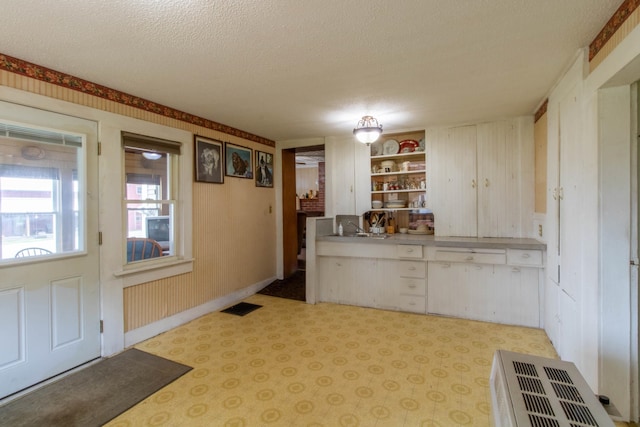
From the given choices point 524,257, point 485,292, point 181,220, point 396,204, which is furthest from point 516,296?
point 181,220

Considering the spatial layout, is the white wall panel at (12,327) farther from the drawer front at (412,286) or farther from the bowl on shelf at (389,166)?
the bowl on shelf at (389,166)

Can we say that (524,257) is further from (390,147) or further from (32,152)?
(32,152)

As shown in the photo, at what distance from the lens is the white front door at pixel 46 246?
215 centimetres

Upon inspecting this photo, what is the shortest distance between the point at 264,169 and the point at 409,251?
254 centimetres

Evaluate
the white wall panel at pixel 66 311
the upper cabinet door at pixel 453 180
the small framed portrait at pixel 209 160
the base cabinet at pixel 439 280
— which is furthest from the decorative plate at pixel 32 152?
the upper cabinet door at pixel 453 180

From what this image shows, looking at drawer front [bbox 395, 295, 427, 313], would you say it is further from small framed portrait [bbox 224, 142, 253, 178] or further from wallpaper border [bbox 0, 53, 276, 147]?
wallpaper border [bbox 0, 53, 276, 147]

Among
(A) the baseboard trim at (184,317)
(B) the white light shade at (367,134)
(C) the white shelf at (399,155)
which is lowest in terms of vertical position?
(A) the baseboard trim at (184,317)

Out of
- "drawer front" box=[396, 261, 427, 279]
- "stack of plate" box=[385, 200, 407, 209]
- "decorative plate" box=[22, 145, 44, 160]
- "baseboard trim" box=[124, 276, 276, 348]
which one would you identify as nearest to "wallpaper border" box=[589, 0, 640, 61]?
"drawer front" box=[396, 261, 427, 279]

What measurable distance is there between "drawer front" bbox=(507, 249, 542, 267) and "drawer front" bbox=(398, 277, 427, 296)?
3.12 ft

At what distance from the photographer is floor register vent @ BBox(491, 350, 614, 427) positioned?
1123mm

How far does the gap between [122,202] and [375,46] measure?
257 centimetres

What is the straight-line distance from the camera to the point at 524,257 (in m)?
3.17

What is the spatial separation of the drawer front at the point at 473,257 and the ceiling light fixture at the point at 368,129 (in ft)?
5.10

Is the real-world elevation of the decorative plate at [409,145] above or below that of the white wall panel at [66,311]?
above
